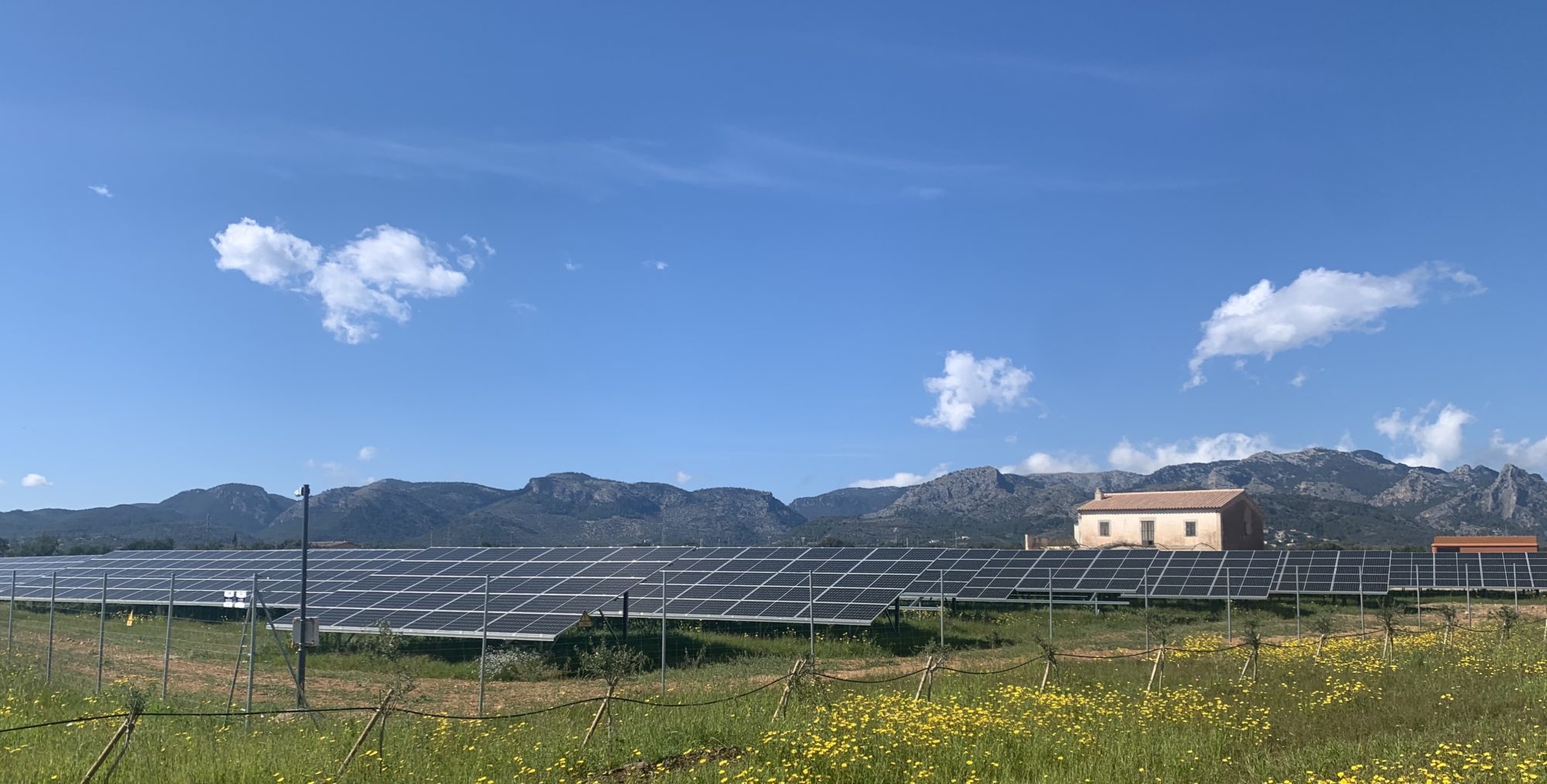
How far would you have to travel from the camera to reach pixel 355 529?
199000mm

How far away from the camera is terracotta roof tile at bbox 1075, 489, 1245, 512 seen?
75312mm

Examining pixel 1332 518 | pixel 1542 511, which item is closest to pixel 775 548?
pixel 1332 518

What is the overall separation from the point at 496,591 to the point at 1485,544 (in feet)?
249

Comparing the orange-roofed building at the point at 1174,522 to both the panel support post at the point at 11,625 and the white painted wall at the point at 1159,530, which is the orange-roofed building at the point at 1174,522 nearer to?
the white painted wall at the point at 1159,530

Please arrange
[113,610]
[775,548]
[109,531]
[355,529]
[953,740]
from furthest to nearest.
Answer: [355,529], [109,531], [775,548], [113,610], [953,740]

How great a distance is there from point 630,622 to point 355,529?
183745 mm

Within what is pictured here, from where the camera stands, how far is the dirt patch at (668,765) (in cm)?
1258

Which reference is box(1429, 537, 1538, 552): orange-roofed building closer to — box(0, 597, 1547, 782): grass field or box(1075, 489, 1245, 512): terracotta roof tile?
box(1075, 489, 1245, 512): terracotta roof tile

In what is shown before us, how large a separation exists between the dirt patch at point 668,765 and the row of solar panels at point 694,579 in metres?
9.06

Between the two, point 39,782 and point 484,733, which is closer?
point 39,782

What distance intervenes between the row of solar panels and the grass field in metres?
2.37

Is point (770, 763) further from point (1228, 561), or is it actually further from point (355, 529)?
point (355, 529)

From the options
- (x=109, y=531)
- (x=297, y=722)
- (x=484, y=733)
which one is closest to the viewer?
(x=484, y=733)

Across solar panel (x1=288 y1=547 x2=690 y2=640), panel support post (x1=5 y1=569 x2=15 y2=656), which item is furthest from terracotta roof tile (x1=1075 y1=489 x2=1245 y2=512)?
panel support post (x1=5 y1=569 x2=15 y2=656)
